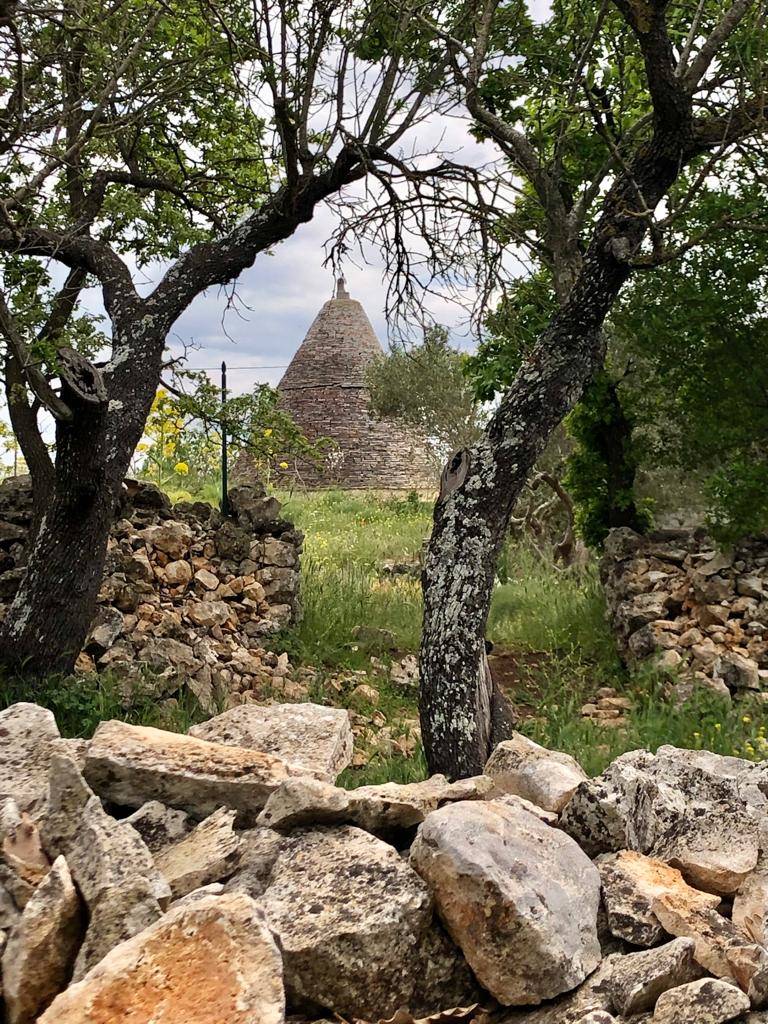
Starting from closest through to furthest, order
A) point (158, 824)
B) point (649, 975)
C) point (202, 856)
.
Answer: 1. point (649, 975)
2. point (202, 856)
3. point (158, 824)

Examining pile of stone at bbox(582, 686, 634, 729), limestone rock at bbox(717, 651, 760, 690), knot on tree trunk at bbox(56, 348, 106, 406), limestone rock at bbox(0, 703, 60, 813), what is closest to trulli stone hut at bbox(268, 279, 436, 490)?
pile of stone at bbox(582, 686, 634, 729)

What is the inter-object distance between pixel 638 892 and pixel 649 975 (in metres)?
0.40

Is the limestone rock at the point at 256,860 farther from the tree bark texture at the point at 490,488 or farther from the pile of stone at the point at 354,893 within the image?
the tree bark texture at the point at 490,488

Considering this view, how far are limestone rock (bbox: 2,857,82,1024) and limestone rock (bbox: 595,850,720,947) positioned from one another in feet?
4.93

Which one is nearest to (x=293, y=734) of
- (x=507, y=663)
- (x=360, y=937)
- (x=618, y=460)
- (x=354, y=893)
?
(x=354, y=893)

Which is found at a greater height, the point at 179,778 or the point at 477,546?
the point at 477,546

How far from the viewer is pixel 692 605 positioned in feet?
28.0

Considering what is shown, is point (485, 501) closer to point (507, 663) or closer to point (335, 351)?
point (507, 663)

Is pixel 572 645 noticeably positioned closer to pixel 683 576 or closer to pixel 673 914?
pixel 683 576

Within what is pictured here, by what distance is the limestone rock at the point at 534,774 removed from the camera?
10.4ft

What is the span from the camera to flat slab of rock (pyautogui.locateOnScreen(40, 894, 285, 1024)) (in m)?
1.83

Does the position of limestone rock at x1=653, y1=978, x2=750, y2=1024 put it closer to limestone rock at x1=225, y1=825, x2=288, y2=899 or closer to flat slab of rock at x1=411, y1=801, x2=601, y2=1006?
flat slab of rock at x1=411, y1=801, x2=601, y2=1006

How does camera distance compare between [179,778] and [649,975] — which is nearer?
[649,975]

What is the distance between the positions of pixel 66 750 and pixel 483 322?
16.3 feet
